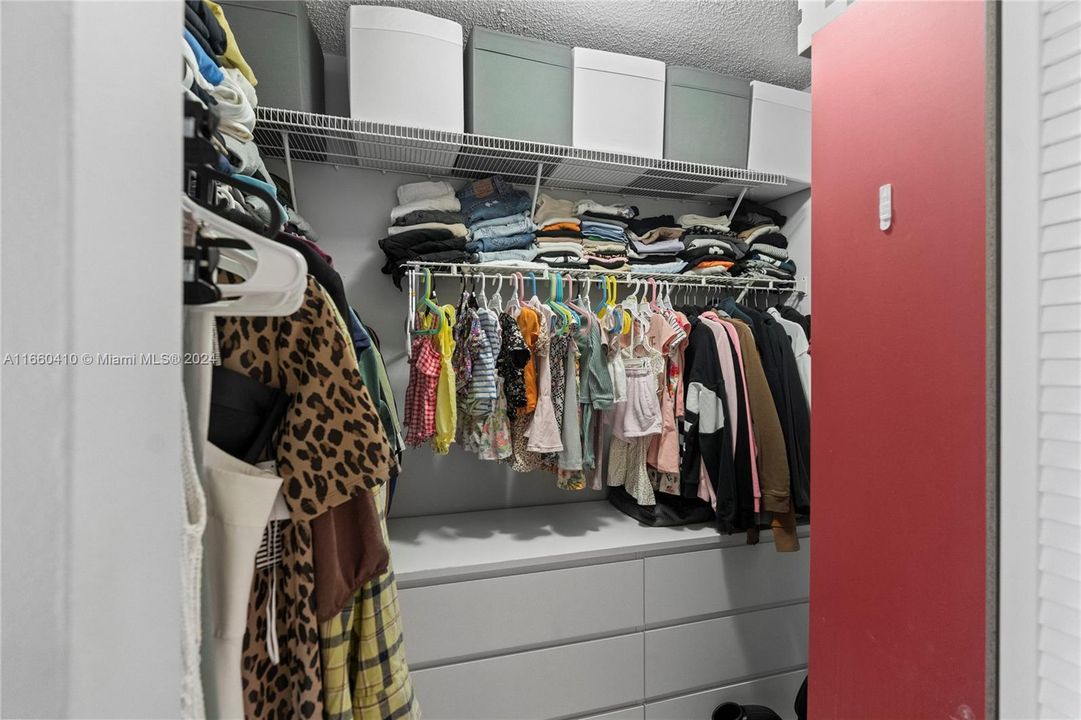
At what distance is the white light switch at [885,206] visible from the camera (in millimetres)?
964

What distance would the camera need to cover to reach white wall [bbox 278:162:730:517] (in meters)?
1.97

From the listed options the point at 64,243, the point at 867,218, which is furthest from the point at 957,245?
the point at 64,243

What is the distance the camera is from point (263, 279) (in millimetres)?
500

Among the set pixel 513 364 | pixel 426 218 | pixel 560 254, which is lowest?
pixel 513 364

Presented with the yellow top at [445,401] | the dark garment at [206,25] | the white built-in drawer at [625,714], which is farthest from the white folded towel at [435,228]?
the white built-in drawer at [625,714]

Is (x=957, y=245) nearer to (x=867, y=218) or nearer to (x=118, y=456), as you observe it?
(x=867, y=218)

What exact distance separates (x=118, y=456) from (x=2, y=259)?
0.39 ft

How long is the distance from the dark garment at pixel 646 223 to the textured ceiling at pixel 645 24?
0.66 meters

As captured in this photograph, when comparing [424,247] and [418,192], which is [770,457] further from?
[418,192]

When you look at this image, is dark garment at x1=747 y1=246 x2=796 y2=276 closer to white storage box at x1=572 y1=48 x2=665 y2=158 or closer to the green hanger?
white storage box at x1=572 y1=48 x2=665 y2=158

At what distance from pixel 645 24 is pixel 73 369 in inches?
84.3

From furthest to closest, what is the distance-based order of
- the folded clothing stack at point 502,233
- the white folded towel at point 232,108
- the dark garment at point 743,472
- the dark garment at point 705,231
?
the dark garment at point 705,231
the folded clothing stack at point 502,233
the dark garment at point 743,472
the white folded towel at point 232,108

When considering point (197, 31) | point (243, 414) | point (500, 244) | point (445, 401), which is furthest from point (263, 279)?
point (500, 244)

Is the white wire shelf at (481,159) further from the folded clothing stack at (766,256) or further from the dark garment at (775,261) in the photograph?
the dark garment at (775,261)
